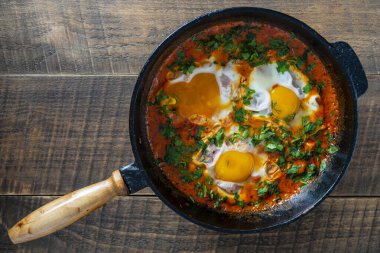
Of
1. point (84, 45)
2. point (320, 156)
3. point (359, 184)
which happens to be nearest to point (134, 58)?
point (84, 45)

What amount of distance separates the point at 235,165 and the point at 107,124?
21.9 inches

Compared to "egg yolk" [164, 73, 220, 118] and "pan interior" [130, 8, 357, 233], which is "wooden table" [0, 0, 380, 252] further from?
"egg yolk" [164, 73, 220, 118]

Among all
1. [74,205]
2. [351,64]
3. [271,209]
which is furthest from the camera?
[271,209]

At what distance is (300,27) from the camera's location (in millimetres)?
2102

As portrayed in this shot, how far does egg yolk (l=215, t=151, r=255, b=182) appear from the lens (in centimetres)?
225

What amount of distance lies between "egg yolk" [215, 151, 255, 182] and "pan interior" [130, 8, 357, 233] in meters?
0.18

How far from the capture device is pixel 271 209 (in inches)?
92.5

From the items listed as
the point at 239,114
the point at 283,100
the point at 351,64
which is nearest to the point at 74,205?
the point at 239,114

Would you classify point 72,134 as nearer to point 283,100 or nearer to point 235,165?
point 235,165

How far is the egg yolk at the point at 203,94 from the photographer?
2.23 m

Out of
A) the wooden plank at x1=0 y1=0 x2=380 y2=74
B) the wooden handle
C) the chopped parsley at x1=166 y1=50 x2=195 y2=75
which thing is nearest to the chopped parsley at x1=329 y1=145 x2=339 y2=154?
the wooden plank at x1=0 y1=0 x2=380 y2=74

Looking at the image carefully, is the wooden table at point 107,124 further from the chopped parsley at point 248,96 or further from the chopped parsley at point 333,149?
the chopped parsley at point 248,96

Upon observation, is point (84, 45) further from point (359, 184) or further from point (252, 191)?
point (359, 184)

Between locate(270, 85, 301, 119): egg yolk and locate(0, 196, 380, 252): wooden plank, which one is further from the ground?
locate(270, 85, 301, 119): egg yolk
